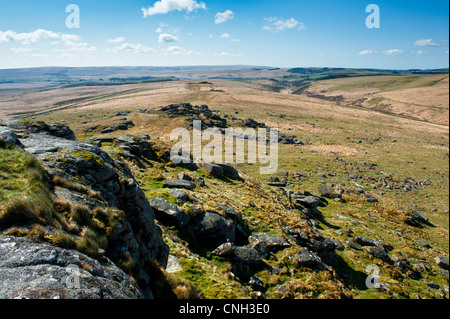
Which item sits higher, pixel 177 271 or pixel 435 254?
pixel 177 271

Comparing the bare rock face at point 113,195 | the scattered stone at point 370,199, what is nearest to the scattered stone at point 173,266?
the bare rock face at point 113,195

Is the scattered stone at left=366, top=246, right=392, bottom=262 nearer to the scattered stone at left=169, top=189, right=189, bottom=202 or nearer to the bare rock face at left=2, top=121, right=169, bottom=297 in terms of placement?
the scattered stone at left=169, top=189, right=189, bottom=202

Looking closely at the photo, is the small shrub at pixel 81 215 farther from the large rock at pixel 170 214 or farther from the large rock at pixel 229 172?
the large rock at pixel 229 172

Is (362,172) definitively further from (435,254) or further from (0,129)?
(0,129)
